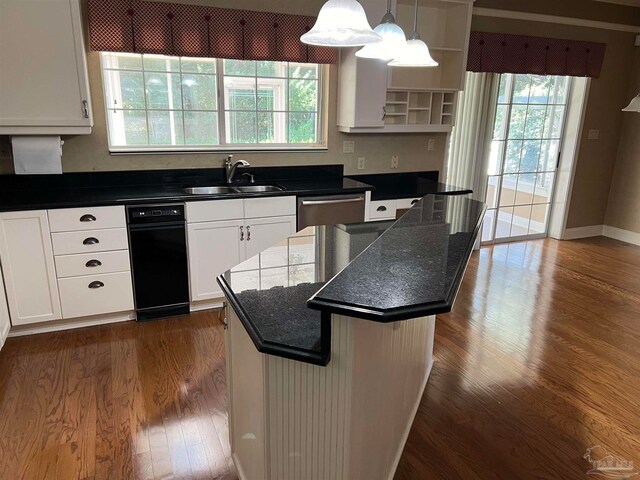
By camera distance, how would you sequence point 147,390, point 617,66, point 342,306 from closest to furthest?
point 342,306, point 147,390, point 617,66

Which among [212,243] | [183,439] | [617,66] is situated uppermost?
[617,66]

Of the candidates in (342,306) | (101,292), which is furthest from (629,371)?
(101,292)

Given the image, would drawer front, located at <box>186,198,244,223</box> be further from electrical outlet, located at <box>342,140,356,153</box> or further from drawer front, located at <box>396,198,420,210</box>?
drawer front, located at <box>396,198,420,210</box>

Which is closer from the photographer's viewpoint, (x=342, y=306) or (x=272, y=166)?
(x=342, y=306)

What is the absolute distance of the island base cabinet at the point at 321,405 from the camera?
132cm

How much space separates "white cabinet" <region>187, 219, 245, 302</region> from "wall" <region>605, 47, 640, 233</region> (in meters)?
4.87

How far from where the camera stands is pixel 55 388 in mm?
2479

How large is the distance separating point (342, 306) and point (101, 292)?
8.18ft

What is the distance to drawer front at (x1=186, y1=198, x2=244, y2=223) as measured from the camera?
3.20 m

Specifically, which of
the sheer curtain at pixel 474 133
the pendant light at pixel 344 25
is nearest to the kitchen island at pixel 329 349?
the pendant light at pixel 344 25

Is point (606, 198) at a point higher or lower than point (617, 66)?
lower

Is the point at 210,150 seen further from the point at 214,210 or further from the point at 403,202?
the point at 403,202

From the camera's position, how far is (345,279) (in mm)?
1369

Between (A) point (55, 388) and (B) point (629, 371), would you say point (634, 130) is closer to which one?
(B) point (629, 371)
